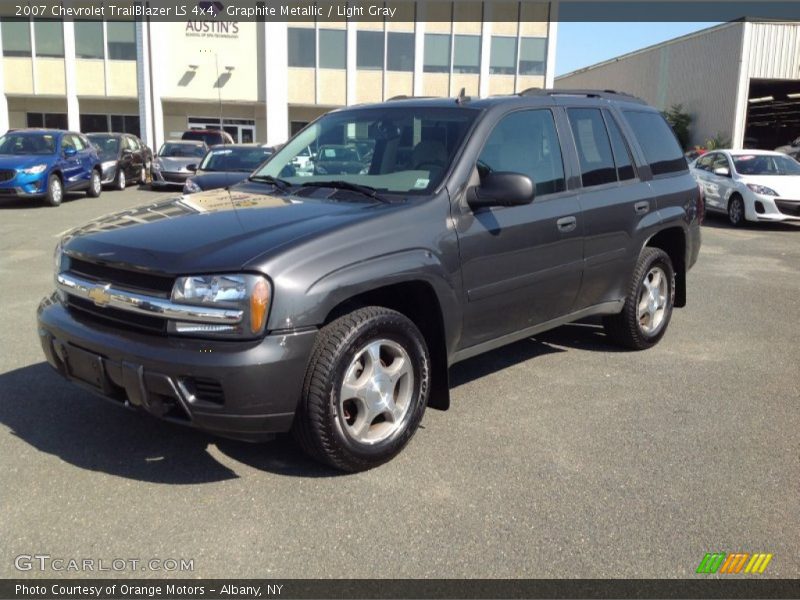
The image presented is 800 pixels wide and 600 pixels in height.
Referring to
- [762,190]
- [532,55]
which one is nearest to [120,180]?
[762,190]

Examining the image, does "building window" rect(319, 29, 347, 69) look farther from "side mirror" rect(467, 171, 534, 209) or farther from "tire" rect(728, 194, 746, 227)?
"side mirror" rect(467, 171, 534, 209)

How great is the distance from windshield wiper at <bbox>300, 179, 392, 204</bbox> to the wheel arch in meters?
2.83

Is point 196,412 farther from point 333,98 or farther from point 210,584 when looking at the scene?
point 333,98

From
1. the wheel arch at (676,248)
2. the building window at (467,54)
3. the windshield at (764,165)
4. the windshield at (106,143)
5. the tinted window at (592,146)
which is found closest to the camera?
the tinted window at (592,146)

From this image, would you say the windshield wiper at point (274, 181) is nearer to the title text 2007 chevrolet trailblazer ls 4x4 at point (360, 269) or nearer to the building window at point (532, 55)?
the title text 2007 chevrolet trailblazer ls 4x4 at point (360, 269)

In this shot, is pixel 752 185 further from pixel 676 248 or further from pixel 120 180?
pixel 120 180

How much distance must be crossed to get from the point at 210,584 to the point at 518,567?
1190mm

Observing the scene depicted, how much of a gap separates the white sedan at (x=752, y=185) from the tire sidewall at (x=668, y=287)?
920 centimetres

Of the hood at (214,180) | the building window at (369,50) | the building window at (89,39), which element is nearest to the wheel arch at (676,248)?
the hood at (214,180)

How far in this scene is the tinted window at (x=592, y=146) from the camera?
493cm

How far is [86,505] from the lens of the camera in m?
3.30

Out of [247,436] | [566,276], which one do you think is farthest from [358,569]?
[566,276]

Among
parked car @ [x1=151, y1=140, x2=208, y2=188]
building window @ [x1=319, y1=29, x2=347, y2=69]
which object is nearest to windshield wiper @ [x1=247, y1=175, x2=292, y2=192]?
parked car @ [x1=151, y1=140, x2=208, y2=188]

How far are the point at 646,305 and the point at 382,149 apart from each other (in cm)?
261
